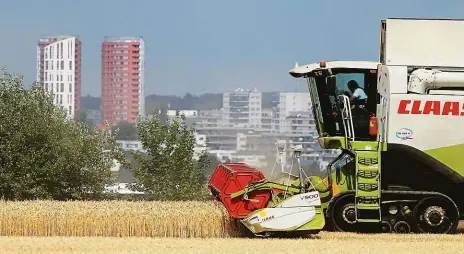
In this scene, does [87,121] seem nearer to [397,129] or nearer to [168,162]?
[168,162]

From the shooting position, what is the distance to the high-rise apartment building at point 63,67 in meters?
Answer: 104

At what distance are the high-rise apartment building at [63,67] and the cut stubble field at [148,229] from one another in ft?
286

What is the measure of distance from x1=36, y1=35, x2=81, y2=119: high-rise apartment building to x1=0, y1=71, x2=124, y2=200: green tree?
77012mm

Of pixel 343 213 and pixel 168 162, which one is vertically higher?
pixel 168 162

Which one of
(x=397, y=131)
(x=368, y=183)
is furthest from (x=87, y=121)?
(x=397, y=131)

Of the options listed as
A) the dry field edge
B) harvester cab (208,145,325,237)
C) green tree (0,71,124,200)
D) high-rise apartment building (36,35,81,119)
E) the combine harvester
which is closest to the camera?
harvester cab (208,145,325,237)

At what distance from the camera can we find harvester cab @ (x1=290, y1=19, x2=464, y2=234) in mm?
13719

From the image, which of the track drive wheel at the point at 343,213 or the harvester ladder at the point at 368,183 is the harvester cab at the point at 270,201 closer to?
the track drive wheel at the point at 343,213

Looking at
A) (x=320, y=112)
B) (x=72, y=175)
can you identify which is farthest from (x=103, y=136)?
(x=320, y=112)

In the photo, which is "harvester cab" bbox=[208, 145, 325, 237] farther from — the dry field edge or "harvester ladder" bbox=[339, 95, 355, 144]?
"harvester ladder" bbox=[339, 95, 355, 144]

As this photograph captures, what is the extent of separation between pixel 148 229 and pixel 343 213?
281 centimetres

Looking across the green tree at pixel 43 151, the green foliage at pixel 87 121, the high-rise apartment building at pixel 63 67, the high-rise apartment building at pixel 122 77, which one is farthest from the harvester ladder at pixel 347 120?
the high-rise apartment building at pixel 122 77

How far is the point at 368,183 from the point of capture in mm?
13766

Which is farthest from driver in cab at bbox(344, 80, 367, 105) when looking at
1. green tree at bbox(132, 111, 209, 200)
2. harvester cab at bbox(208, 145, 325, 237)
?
green tree at bbox(132, 111, 209, 200)
